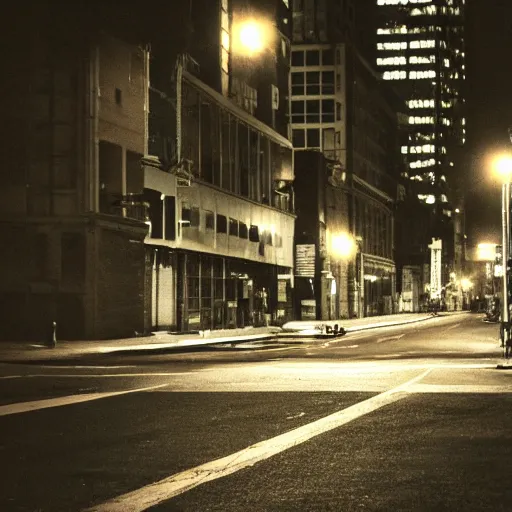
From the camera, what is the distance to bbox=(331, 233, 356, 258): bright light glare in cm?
8700

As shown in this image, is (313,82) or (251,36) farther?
(313,82)

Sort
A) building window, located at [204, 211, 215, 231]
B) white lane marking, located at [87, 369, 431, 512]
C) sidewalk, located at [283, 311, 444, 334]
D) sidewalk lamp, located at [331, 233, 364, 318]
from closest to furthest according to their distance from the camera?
white lane marking, located at [87, 369, 431, 512] < sidewalk, located at [283, 311, 444, 334] < building window, located at [204, 211, 215, 231] < sidewalk lamp, located at [331, 233, 364, 318]

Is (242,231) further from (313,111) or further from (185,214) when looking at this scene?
(313,111)

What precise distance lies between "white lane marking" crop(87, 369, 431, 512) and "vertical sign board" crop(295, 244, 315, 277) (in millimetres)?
62293

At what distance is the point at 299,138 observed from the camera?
97500mm

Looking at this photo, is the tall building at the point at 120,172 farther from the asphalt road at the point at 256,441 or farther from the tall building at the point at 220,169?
the asphalt road at the point at 256,441

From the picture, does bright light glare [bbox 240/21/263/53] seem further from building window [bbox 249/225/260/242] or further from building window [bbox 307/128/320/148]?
building window [bbox 307/128/320/148]

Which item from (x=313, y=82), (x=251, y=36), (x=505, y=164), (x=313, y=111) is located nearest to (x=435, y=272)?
(x=313, y=111)

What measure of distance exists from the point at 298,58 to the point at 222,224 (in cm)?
4319

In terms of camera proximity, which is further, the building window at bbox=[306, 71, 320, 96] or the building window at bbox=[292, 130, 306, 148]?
the building window at bbox=[292, 130, 306, 148]

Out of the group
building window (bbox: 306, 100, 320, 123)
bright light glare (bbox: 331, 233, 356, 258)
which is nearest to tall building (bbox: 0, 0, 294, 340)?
bright light glare (bbox: 331, 233, 356, 258)

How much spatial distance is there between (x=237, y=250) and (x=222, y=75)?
9864 mm

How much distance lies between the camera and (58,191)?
39.2m

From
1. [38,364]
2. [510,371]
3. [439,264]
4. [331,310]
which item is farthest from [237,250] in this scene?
[439,264]
